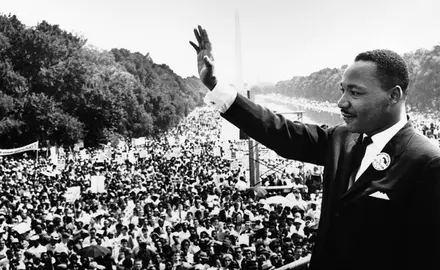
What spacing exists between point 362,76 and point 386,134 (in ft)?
0.70

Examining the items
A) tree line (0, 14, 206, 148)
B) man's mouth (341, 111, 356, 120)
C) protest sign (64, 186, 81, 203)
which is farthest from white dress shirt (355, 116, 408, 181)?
tree line (0, 14, 206, 148)

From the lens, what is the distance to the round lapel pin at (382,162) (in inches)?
58.6

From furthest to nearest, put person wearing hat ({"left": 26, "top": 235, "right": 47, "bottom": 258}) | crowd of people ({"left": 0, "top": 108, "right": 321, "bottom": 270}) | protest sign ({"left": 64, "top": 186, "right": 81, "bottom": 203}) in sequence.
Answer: protest sign ({"left": 64, "top": 186, "right": 81, "bottom": 203}) → person wearing hat ({"left": 26, "top": 235, "right": 47, "bottom": 258}) → crowd of people ({"left": 0, "top": 108, "right": 321, "bottom": 270})

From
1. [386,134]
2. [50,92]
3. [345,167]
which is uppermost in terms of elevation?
[50,92]

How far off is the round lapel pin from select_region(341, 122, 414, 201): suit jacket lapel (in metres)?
0.01

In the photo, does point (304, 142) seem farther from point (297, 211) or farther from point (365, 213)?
point (297, 211)

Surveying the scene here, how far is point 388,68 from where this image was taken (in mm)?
1500

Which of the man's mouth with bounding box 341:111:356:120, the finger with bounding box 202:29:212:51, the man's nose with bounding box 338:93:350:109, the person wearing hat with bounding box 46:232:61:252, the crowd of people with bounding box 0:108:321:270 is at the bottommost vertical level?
the crowd of people with bounding box 0:108:321:270

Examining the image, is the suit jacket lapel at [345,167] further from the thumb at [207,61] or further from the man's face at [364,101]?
the thumb at [207,61]

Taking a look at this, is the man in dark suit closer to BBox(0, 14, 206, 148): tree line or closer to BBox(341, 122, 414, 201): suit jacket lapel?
BBox(341, 122, 414, 201): suit jacket lapel

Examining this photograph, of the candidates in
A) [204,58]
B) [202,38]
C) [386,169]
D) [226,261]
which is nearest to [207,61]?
[204,58]

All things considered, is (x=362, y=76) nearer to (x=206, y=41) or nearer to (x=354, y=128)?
(x=354, y=128)

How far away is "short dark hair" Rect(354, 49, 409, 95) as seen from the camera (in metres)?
1.50

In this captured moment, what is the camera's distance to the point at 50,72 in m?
33.6
